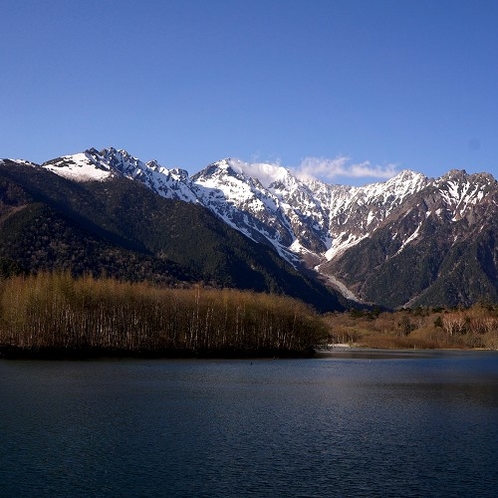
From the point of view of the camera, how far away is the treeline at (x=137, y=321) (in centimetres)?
16062

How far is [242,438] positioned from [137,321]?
121m

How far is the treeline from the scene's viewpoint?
160625 millimetres

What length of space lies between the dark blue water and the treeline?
5508 cm

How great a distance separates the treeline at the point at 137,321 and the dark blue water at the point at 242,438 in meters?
55.1

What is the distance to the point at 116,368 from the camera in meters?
130

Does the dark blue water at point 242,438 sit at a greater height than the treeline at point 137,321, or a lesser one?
lesser

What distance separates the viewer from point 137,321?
176m

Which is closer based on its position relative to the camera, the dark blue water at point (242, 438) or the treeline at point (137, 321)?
the dark blue water at point (242, 438)

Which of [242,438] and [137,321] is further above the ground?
[137,321]

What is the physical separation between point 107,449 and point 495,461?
2851cm

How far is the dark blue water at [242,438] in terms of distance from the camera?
43.3m

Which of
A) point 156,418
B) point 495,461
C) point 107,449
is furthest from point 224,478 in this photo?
point 156,418

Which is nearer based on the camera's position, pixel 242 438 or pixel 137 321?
pixel 242 438

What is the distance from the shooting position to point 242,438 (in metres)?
58.4
